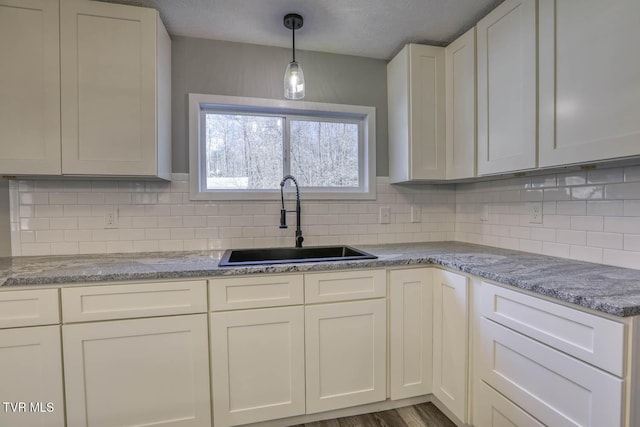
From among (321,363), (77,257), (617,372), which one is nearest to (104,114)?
(77,257)

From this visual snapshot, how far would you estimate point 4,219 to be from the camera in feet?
5.78

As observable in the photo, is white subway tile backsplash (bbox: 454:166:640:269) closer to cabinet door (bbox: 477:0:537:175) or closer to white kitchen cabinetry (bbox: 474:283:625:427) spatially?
cabinet door (bbox: 477:0:537:175)

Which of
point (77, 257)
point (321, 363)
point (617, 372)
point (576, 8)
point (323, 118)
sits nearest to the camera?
point (617, 372)

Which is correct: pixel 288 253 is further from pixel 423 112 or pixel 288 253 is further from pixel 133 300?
pixel 423 112

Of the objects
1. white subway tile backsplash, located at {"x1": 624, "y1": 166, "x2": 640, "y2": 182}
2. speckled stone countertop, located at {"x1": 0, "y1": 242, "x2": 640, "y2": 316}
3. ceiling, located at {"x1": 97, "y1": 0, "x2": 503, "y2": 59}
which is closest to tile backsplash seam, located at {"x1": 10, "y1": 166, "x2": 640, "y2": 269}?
white subway tile backsplash, located at {"x1": 624, "y1": 166, "x2": 640, "y2": 182}

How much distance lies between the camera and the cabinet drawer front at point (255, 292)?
4.81ft

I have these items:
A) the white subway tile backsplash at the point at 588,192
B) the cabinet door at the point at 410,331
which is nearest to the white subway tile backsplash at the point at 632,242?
the white subway tile backsplash at the point at 588,192

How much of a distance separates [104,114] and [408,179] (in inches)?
69.2

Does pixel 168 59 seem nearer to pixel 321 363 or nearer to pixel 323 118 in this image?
pixel 323 118

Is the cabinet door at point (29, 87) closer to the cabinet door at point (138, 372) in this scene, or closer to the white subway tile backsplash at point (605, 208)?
the cabinet door at point (138, 372)

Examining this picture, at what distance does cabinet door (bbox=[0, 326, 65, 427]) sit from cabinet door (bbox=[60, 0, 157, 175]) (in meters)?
0.78

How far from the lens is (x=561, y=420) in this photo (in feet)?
3.52

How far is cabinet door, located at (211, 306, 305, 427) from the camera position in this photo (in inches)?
58.5

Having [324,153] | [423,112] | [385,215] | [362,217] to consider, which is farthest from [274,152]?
[423,112]
